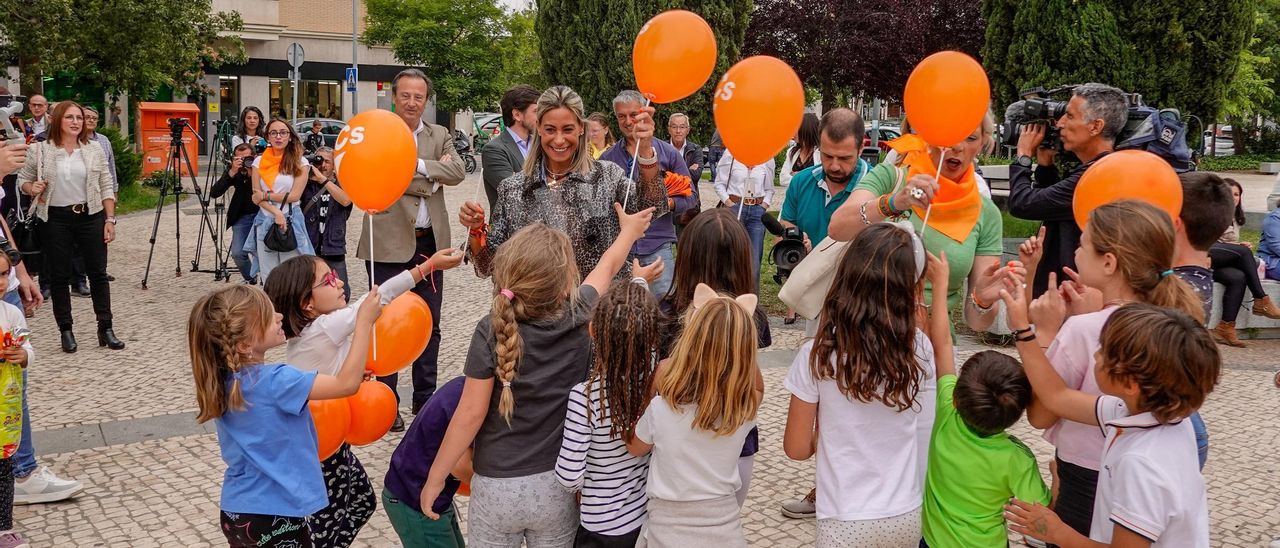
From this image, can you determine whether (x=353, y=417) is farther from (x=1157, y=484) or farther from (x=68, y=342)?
(x=68, y=342)

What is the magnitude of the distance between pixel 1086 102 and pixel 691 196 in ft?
9.48

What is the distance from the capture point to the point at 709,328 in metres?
2.63

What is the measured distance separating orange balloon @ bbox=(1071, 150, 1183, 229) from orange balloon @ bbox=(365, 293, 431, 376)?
2.39 meters

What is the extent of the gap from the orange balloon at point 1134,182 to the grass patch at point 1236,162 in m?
23.0

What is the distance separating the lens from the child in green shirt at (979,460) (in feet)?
8.92

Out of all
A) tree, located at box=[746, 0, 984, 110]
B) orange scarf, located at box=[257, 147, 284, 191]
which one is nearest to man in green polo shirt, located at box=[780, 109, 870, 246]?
orange scarf, located at box=[257, 147, 284, 191]

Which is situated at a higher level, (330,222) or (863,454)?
(330,222)

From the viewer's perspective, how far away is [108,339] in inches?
283

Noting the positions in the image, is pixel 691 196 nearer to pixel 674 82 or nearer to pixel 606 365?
pixel 674 82

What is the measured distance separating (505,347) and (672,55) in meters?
2.41

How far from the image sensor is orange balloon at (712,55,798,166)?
415 centimetres

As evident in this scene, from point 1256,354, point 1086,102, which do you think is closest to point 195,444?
point 1086,102

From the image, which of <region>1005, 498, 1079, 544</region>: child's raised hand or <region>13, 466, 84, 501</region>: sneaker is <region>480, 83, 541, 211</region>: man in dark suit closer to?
<region>13, 466, 84, 501</region>: sneaker

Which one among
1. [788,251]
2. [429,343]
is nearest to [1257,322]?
[788,251]
